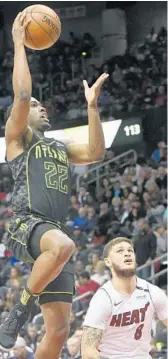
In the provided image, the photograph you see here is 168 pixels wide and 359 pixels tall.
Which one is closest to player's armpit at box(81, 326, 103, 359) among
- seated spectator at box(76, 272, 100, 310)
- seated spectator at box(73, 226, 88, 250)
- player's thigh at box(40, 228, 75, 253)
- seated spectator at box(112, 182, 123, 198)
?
player's thigh at box(40, 228, 75, 253)

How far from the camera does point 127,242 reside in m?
6.55

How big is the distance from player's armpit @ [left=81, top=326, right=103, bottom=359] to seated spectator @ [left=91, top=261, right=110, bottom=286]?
7.44 meters

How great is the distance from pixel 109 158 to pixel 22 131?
1295 cm

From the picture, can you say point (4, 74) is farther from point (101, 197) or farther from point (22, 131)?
point (22, 131)

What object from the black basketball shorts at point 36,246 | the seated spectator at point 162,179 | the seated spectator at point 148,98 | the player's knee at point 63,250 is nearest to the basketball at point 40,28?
the black basketball shorts at point 36,246

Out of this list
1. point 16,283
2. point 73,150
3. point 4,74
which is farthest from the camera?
point 4,74

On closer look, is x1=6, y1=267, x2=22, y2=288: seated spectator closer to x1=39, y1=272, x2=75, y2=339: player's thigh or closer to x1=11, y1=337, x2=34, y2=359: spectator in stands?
x1=11, y1=337, x2=34, y2=359: spectator in stands

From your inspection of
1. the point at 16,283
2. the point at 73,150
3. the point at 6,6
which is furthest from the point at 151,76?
the point at 73,150

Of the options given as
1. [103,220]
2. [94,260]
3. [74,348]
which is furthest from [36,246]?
[103,220]

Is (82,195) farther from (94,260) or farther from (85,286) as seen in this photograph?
(85,286)

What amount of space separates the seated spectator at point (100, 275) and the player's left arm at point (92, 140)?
6781mm

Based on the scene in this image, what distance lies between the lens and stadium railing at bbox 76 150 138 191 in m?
19.1

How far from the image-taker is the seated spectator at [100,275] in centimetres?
1376

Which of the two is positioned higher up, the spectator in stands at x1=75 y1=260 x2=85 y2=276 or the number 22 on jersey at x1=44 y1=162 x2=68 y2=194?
the number 22 on jersey at x1=44 y1=162 x2=68 y2=194
